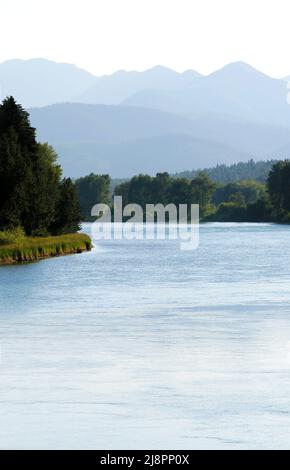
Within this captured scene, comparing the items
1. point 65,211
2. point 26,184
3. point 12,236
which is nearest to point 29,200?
point 26,184

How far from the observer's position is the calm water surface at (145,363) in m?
21.4

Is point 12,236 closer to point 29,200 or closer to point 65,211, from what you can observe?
point 29,200

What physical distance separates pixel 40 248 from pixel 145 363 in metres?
54.5

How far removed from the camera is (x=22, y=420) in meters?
22.3

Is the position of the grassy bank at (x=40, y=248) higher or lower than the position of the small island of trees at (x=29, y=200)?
lower

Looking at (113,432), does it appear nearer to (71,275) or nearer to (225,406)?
(225,406)

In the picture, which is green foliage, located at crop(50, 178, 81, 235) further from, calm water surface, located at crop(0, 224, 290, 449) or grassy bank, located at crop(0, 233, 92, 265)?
calm water surface, located at crop(0, 224, 290, 449)

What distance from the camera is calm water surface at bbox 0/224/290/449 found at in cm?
2144

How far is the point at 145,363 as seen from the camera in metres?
30.1

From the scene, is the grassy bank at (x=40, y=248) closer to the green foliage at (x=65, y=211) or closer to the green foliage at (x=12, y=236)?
the green foliage at (x=12, y=236)

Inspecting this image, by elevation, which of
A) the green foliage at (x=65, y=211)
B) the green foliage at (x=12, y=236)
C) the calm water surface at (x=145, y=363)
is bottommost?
the calm water surface at (x=145, y=363)

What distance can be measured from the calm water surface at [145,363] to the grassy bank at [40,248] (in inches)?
636

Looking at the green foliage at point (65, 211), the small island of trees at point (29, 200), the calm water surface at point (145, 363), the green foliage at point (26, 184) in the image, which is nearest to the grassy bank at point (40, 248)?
the small island of trees at point (29, 200)
